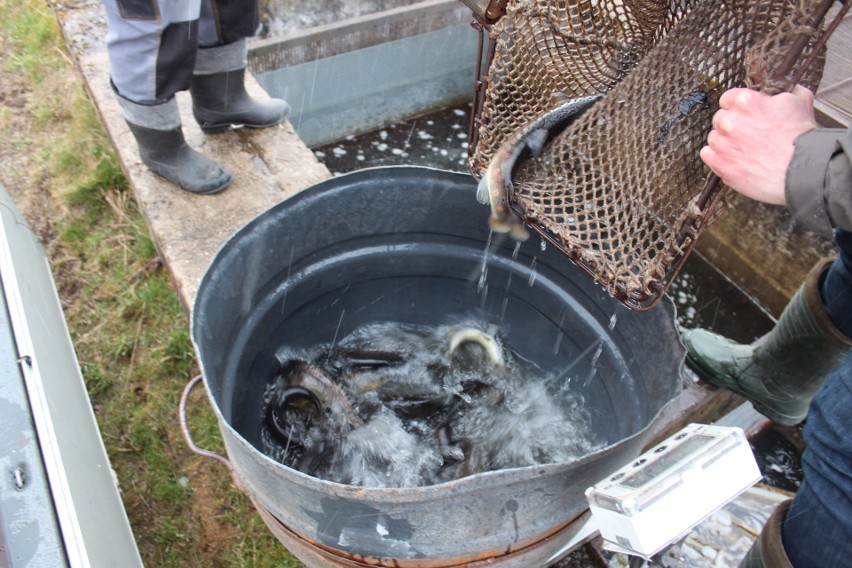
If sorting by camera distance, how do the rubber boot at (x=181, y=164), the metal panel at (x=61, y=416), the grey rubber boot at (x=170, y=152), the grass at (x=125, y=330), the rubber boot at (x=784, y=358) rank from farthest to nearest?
1. the rubber boot at (x=181, y=164)
2. the grey rubber boot at (x=170, y=152)
3. the grass at (x=125, y=330)
4. the rubber boot at (x=784, y=358)
5. the metal panel at (x=61, y=416)

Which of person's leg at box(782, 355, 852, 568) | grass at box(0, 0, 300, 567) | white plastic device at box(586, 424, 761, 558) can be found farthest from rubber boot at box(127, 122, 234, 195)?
person's leg at box(782, 355, 852, 568)

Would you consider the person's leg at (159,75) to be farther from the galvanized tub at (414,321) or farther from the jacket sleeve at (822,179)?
the jacket sleeve at (822,179)

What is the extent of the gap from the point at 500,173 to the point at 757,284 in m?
2.26

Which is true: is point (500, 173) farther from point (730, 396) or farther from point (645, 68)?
point (730, 396)

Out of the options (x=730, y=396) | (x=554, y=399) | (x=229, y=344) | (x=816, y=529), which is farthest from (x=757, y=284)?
(x=229, y=344)

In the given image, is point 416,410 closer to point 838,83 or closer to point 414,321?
point 414,321

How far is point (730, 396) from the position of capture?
2393mm

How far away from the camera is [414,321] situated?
8.06ft

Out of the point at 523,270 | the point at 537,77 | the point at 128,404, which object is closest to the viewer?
the point at 537,77

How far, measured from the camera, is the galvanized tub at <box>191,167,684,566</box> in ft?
4.17

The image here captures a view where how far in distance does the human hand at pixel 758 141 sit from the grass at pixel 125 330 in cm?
172

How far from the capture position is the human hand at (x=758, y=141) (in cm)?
113

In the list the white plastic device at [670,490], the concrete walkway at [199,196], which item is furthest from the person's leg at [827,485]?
the concrete walkway at [199,196]

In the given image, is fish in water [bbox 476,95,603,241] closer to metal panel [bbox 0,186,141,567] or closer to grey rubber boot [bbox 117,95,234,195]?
metal panel [bbox 0,186,141,567]
